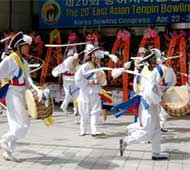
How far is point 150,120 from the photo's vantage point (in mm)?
7199

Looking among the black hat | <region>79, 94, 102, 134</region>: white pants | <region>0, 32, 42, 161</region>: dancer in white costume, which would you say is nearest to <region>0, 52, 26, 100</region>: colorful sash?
<region>0, 32, 42, 161</region>: dancer in white costume

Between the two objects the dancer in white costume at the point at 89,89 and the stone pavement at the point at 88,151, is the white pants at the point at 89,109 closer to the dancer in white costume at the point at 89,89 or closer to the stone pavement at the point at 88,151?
the dancer in white costume at the point at 89,89

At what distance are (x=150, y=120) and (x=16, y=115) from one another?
1.88 m

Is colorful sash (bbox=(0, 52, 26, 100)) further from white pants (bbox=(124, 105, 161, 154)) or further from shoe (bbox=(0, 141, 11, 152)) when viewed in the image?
white pants (bbox=(124, 105, 161, 154))

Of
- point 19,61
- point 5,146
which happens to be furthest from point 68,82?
point 5,146

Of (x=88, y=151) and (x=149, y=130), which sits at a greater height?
(x=149, y=130)

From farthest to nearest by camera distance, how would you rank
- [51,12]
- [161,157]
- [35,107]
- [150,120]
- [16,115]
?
[51,12]
[161,157]
[150,120]
[16,115]
[35,107]

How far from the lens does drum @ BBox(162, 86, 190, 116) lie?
7.57 m

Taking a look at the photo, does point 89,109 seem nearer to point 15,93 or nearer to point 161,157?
point 161,157

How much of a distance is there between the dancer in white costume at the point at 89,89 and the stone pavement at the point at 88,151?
1.31ft

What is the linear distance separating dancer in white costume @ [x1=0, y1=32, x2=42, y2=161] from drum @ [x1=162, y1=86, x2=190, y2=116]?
1.95m

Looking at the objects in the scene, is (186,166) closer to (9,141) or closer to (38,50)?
(9,141)

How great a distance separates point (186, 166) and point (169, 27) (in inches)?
264

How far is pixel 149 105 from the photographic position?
283 inches
